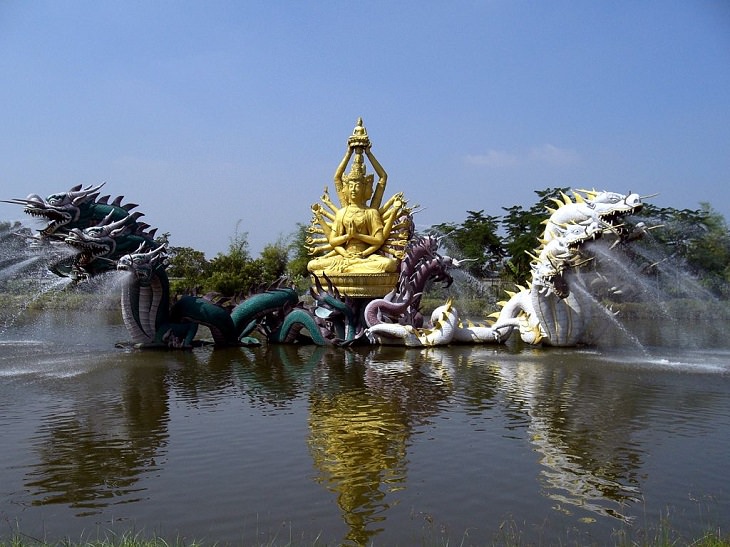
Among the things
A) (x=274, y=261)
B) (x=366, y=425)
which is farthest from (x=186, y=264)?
(x=366, y=425)

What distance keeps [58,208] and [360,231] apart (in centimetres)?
662

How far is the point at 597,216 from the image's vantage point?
1230 cm

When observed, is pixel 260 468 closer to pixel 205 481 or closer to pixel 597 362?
pixel 205 481

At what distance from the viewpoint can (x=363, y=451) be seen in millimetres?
6172

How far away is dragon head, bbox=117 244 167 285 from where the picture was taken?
39.3 ft

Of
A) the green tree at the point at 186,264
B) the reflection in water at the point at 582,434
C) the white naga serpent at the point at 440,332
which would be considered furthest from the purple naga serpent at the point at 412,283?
the green tree at the point at 186,264

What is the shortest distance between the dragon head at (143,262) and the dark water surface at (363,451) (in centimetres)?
175

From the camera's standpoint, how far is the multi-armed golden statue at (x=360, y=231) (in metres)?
15.1

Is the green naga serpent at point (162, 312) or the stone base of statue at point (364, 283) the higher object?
the stone base of statue at point (364, 283)

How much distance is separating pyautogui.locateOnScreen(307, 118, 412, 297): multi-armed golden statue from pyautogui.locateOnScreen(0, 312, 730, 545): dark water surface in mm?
4012

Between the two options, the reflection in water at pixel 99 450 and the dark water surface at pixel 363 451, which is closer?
the dark water surface at pixel 363 451

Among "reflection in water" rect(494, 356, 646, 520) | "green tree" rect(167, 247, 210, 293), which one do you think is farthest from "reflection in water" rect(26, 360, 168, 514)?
"green tree" rect(167, 247, 210, 293)

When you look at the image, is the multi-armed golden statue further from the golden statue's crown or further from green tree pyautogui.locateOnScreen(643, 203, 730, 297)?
green tree pyautogui.locateOnScreen(643, 203, 730, 297)

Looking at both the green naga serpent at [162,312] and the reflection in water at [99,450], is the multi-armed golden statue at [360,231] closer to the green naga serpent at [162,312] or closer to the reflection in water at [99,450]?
the green naga serpent at [162,312]
